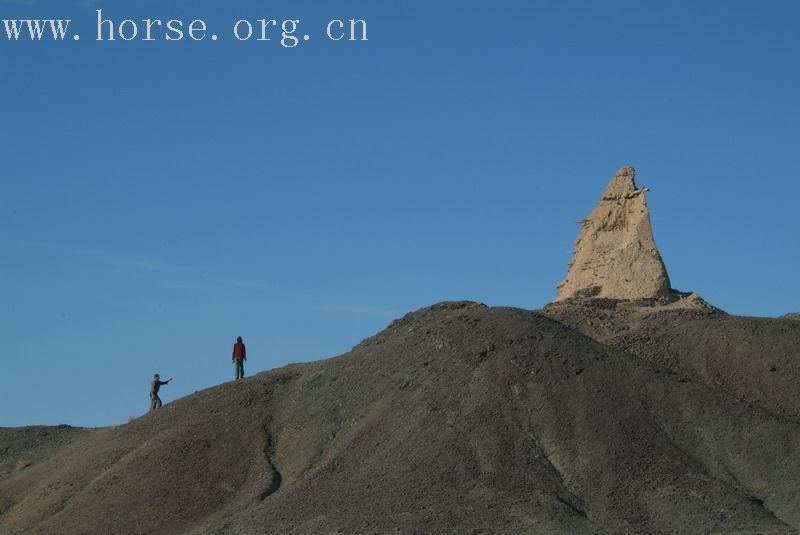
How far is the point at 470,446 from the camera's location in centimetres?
3928

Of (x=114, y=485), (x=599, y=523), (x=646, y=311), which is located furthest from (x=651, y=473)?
(x=114, y=485)

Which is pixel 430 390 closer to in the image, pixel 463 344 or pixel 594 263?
pixel 463 344

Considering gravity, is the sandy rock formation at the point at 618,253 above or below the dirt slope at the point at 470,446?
above

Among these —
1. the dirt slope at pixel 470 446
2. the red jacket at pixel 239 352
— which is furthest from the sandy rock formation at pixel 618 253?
the red jacket at pixel 239 352

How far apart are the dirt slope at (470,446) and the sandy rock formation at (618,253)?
102 inches

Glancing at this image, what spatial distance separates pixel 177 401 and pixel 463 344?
1072 cm

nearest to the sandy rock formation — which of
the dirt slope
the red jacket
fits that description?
the dirt slope

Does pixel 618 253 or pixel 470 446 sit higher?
pixel 618 253

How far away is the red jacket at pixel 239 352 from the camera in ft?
166

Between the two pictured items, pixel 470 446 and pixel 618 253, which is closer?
pixel 470 446

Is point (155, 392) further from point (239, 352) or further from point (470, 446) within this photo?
point (470, 446)

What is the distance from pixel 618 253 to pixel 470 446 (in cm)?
1454

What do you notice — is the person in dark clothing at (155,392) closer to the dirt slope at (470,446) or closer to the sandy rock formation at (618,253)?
the dirt slope at (470,446)

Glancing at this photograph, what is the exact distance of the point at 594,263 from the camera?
52.5 metres
